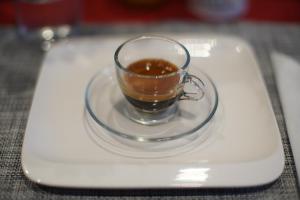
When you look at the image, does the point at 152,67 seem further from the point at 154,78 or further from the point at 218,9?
the point at 218,9

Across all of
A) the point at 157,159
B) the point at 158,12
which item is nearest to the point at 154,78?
the point at 157,159

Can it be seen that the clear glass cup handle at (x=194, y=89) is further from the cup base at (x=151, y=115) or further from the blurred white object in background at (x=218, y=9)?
the blurred white object in background at (x=218, y=9)

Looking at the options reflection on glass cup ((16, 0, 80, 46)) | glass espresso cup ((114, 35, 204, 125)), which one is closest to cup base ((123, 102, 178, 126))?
glass espresso cup ((114, 35, 204, 125))

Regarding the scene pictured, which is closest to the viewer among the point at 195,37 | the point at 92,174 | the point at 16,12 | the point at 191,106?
the point at 92,174

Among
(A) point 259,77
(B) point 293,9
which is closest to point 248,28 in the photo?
(B) point 293,9

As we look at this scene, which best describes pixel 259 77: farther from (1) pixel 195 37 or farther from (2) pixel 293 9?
(2) pixel 293 9

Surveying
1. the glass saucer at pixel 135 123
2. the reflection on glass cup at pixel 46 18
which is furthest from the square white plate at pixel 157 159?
the reflection on glass cup at pixel 46 18

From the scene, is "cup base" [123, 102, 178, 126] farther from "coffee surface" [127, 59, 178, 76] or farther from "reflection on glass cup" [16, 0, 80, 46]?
"reflection on glass cup" [16, 0, 80, 46]
